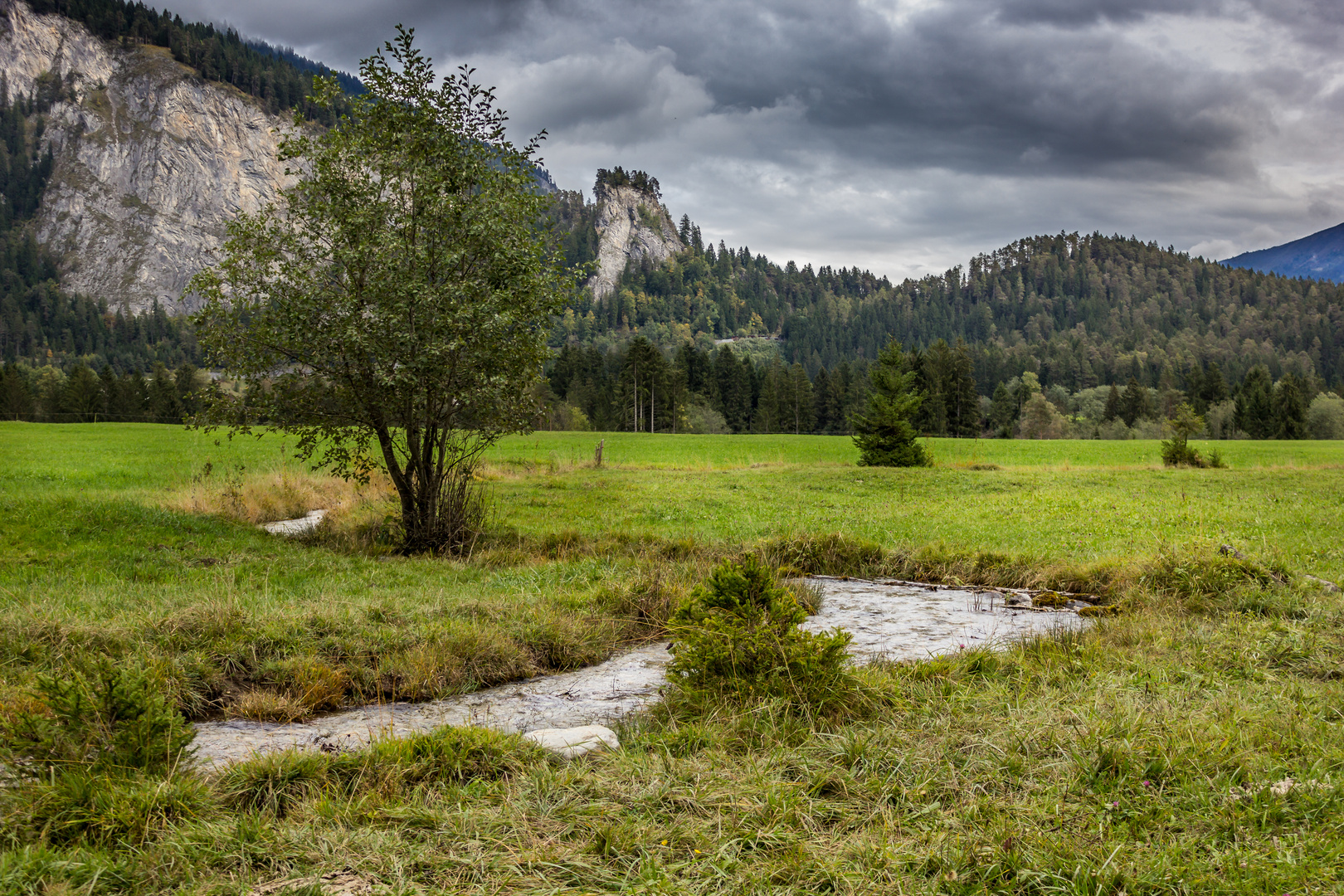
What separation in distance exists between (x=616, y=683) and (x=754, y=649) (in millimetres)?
2154

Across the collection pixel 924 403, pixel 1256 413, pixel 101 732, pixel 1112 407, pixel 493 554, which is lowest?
pixel 493 554

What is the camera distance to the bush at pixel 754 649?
247 inches

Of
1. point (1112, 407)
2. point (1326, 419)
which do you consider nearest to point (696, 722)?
point (1326, 419)

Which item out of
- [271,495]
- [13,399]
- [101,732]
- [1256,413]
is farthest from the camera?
[1256,413]

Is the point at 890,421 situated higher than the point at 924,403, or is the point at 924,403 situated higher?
the point at 924,403

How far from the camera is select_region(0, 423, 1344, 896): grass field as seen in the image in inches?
147

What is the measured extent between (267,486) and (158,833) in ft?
60.0

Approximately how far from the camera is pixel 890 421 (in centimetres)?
3341

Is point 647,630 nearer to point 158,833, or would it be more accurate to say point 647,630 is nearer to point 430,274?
point 158,833

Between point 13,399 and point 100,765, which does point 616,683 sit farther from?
point 13,399

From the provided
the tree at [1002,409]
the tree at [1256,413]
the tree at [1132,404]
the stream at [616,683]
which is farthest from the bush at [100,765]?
the tree at [1132,404]

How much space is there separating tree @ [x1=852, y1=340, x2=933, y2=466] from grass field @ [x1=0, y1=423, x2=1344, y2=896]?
1671 centimetres

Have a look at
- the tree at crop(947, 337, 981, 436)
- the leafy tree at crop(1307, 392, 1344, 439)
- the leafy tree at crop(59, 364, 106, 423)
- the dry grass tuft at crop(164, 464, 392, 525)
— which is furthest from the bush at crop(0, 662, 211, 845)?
the leafy tree at crop(1307, 392, 1344, 439)

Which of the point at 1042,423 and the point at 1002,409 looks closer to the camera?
the point at 1042,423
